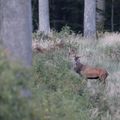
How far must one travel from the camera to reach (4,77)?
4.16 m

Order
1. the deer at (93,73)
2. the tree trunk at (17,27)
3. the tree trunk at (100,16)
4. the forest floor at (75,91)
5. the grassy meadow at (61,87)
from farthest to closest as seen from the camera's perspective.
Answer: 1. the tree trunk at (100,16)
2. the deer at (93,73)
3. the tree trunk at (17,27)
4. the forest floor at (75,91)
5. the grassy meadow at (61,87)

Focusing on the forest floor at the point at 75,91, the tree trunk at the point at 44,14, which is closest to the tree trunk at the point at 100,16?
the tree trunk at the point at 44,14

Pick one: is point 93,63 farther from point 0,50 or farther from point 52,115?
point 0,50

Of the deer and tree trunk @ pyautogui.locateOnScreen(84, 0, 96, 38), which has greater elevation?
tree trunk @ pyautogui.locateOnScreen(84, 0, 96, 38)

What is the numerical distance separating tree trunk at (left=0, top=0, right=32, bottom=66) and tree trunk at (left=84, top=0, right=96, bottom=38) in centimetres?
1478

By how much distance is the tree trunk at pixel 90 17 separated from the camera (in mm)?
22672

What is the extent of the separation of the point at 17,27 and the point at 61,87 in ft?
6.92

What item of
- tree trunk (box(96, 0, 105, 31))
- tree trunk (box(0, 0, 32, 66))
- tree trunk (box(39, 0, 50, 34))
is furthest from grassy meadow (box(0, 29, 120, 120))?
tree trunk (box(96, 0, 105, 31))

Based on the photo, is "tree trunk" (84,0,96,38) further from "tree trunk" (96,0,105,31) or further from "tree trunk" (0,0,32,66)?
"tree trunk" (0,0,32,66)

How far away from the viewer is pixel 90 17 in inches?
923

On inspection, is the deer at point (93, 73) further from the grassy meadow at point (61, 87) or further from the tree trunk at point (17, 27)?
the tree trunk at point (17, 27)

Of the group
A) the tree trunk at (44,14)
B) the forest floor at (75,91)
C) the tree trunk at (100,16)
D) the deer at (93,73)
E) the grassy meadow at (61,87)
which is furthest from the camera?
the tree trunk at (100,16)

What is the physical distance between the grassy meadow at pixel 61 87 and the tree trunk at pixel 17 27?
0.41 m

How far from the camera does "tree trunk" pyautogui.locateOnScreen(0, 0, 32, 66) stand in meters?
7.57
